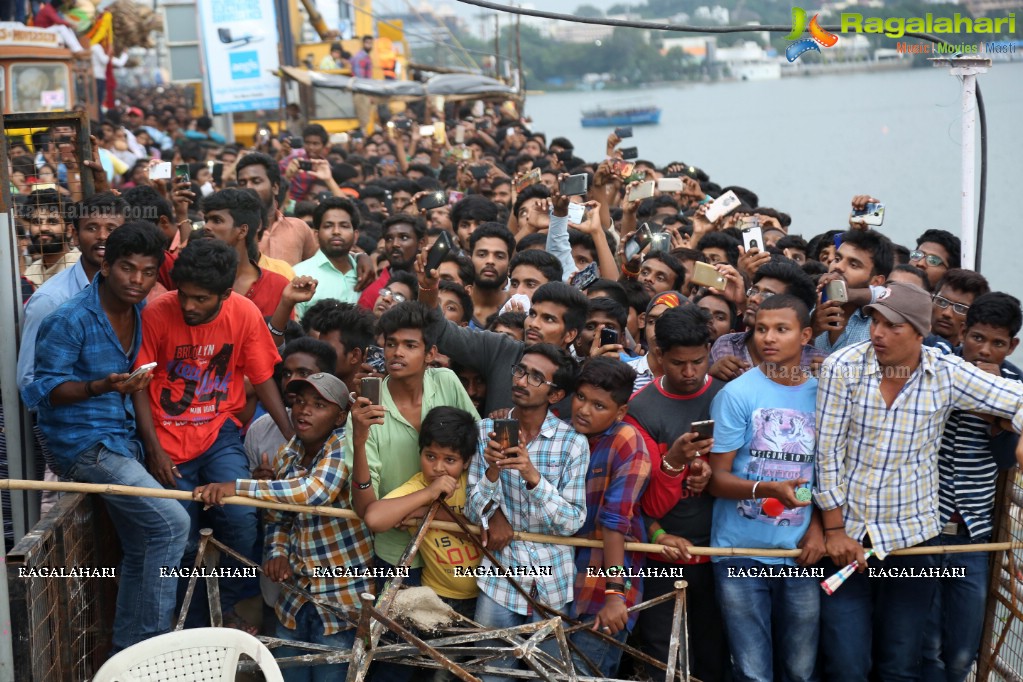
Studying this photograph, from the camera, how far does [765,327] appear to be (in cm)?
443

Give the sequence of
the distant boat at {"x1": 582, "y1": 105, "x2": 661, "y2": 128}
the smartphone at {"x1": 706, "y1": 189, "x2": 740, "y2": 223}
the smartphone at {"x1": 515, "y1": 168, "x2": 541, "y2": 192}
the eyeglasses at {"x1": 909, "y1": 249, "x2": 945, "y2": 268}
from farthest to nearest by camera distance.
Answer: the distant boat at {"x1": 582, "y1": 105, "x2": 661, "y2": 128}
the smartphone at {"x1": 515, "y1": 168, "x2": 541, "y2": 192}
the smartphone at {"x1": 706, "y1": 189, "x2": 740, "y2": 223}
the eyeglasses at {"x1": 909, "y1": 249, "x2": 945, "y2": 268}

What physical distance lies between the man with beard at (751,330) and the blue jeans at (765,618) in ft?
2.67

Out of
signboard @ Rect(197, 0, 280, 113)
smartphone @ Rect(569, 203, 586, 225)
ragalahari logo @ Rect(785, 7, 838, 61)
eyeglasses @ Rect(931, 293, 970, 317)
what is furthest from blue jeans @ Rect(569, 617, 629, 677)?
signboard @ Rect(197, 0, 280, 113)

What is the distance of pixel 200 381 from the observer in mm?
4652

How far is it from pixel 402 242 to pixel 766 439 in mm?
3221

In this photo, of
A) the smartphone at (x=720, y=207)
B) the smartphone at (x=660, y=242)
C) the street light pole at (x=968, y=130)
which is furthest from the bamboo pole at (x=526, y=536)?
the smartphone at (x=720, y=207)

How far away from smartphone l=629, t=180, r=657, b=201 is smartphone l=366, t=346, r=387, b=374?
3148 mm

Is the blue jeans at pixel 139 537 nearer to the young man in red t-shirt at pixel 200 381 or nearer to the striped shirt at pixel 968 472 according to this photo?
the young man in red t-shirt at pixel 200 381

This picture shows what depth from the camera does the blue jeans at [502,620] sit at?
4.24 m

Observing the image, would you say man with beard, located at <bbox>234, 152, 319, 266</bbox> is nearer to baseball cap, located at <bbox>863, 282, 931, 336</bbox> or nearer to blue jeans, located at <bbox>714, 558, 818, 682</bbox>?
blue jeans, located at <bbox>714, 558, 818, 682</bbox>

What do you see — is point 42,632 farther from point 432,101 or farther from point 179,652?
point 432,101

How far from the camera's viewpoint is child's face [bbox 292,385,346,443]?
446cm

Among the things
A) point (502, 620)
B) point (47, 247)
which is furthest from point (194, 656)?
point (47, 247)

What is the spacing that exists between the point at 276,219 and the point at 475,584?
4.21m
